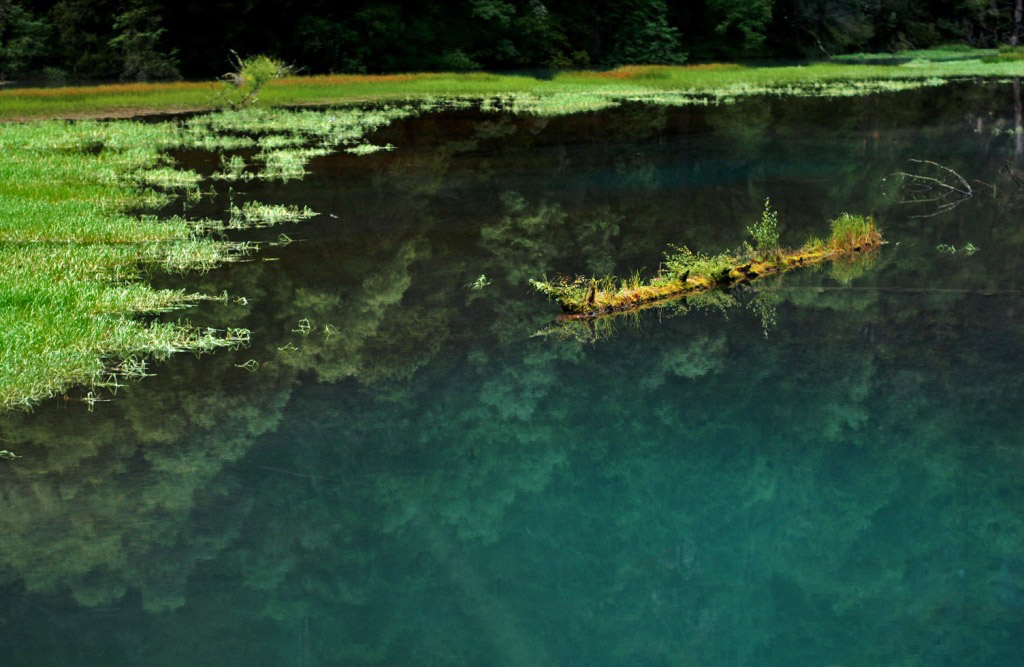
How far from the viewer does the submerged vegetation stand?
34.7 ft

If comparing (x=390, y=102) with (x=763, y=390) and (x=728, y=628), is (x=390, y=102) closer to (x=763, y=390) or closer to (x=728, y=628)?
(x=763, y=390)

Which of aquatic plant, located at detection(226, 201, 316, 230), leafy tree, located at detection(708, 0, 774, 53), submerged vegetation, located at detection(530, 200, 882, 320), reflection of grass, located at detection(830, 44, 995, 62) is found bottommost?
submerged vegetation, located at detection(530, 200, 882, 320)

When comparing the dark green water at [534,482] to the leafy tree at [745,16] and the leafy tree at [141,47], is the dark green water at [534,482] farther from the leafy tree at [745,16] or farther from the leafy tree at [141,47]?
the leafy tree at [745,16]

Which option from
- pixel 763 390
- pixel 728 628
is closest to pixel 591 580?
pixel 728 628

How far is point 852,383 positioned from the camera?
8.38 metres

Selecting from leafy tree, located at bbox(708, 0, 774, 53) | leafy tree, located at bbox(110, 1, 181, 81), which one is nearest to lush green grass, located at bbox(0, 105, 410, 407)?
leafy tree, located at bbox(110, 1, 181, 81)

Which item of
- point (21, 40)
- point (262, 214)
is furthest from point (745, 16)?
point (262, 214)

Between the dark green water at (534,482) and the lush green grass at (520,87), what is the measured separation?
24243 millimetres

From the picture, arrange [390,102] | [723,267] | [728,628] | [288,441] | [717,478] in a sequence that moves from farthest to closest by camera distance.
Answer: [390,102], [723,267], [288,441], [717,478], [728,628]

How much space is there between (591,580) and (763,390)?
10.2ft

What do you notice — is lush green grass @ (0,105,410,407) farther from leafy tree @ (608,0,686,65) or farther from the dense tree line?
leafy tree @ (608,0,686,65)

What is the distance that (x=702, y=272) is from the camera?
11.6 m

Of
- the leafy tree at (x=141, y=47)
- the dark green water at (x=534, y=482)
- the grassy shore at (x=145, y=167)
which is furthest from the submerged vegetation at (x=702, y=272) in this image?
the leafy tree at (x=141, y=47)

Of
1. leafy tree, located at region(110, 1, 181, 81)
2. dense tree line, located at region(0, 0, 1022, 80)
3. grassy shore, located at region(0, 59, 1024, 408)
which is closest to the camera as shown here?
grassy shore, located at region(0, 59, 1024, 408)
